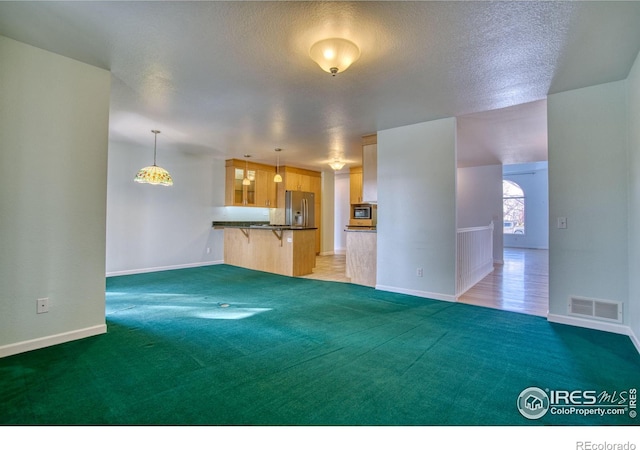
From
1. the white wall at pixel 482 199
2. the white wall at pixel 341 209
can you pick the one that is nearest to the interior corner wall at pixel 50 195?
the white wall at pixel 341 209

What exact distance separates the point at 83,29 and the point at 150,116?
210 centimetres

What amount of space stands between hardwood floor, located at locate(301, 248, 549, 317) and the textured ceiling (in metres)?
2.59

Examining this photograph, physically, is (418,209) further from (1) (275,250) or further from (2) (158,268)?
(2) (158,268)

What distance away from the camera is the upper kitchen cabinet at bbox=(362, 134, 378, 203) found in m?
5.06

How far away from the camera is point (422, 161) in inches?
174

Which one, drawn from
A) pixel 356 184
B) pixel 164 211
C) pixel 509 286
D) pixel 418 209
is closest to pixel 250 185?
pixel 164 211

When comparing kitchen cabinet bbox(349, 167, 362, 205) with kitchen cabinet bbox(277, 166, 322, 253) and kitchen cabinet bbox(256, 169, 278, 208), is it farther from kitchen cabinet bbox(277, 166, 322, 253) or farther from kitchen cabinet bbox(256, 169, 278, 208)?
kitchen cabinet bbox(256, 169, 278, 208)

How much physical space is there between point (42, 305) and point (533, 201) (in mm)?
14342

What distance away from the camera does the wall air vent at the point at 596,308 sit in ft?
9.80

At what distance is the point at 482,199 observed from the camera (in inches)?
315

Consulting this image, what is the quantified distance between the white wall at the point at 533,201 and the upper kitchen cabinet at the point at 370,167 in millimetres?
8962

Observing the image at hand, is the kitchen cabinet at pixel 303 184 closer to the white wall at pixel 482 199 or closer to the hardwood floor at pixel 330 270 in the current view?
the hardwood floor at pixel 330 270

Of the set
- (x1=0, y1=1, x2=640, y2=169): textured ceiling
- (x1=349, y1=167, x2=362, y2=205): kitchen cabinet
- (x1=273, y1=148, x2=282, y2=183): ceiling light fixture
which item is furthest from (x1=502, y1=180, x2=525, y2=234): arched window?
(x1=273, y1=148, x2=282, y2=183): ceiling light fixture

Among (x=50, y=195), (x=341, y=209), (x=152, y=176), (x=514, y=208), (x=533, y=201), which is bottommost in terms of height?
(x=50, y=195)
